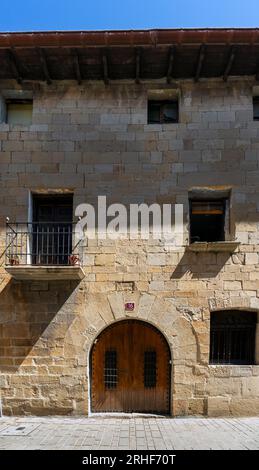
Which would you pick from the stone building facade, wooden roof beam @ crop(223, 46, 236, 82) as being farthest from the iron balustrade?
wooden roof beam @ crop(223, 46, 236, 82)

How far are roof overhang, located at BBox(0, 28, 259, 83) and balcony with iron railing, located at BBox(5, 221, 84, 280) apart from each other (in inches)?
117

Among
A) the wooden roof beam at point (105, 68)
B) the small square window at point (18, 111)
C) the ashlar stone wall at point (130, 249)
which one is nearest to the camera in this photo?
the ashlar stone wall at point (130, 249)

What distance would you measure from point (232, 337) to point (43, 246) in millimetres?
3945

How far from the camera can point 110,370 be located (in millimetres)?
7164

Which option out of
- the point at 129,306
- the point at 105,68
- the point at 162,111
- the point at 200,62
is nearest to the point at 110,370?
the point at 129,306

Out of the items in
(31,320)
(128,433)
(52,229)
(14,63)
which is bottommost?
(128,433)

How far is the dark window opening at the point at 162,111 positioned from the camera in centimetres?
794

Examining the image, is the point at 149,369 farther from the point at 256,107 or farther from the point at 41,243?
the point at 256,107

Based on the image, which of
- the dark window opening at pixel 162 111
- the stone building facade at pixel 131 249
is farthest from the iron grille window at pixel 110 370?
the dark window opening at pixel 162 111

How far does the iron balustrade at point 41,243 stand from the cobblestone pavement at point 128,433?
2735 mm

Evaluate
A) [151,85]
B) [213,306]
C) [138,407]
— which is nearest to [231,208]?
[213,306]

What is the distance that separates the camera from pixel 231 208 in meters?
7.39

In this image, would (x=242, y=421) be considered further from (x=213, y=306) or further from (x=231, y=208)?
(x=231, y=208)

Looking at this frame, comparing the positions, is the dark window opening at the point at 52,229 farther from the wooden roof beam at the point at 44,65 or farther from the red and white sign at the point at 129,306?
the wooden roof beam at the point at 44,65
